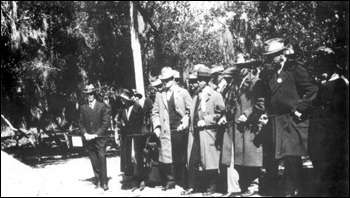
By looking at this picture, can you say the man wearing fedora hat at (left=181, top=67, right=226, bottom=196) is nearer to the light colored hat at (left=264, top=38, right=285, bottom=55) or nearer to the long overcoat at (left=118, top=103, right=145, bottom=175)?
the light colored hat at (left=264, top=38, right=285, bottom=55)

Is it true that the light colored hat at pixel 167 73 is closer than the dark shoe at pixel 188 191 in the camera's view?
No

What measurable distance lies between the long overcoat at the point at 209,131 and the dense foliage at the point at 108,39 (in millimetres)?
4195

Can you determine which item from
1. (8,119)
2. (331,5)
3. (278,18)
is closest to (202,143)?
(331,5)

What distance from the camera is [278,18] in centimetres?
1085

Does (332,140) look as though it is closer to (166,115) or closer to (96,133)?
(166,115)

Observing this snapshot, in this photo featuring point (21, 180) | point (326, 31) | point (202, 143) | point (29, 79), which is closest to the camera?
point (202, 143)

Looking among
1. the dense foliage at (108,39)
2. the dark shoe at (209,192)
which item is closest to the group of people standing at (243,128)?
the dark shoe at (209,192)

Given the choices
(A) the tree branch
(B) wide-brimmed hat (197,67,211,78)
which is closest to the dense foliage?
(A) the tree branch

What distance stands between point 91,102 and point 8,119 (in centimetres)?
691

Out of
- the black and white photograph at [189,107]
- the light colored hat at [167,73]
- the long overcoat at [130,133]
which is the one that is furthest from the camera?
the long overcoat at [130,133]

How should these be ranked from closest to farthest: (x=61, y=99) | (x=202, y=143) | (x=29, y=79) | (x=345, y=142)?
(x=345, y=142), (x=202, y=143), (x=29, y=79), (x=61, y=99)

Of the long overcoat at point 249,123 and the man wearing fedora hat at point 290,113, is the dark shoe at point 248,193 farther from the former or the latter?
the man wearing fedora hat at point 290,113

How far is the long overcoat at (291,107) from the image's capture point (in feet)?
15.3

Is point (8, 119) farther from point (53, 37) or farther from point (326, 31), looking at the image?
point (326, 31)
